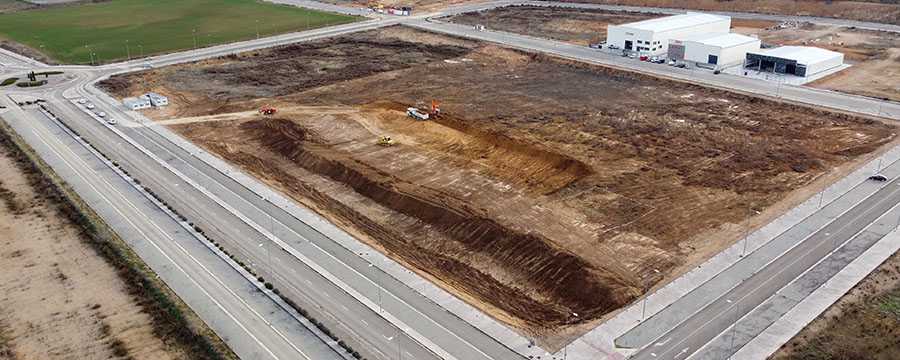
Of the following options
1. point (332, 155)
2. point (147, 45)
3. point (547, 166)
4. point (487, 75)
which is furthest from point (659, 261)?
point (147, 45)

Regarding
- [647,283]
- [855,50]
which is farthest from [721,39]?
[647,283]

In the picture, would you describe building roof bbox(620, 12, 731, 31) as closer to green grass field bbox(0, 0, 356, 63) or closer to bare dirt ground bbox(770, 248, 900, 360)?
green grass field bbox(0, 0, 356, 63)

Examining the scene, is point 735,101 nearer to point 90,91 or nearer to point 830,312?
point 830,312

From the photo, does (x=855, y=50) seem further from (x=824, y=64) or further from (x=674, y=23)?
(x=674, y=23)

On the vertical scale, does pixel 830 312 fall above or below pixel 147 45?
below

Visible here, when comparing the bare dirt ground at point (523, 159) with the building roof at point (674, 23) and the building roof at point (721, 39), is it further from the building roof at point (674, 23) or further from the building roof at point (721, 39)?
the building roof at point (674, 23)

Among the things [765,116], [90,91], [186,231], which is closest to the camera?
[186,231]

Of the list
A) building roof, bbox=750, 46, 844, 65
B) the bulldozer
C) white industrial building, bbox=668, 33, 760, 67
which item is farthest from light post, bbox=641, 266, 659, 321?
white industrial building, bbox=668, 33, 760, 67

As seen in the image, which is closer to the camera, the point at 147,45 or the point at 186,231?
the point at 186,231
